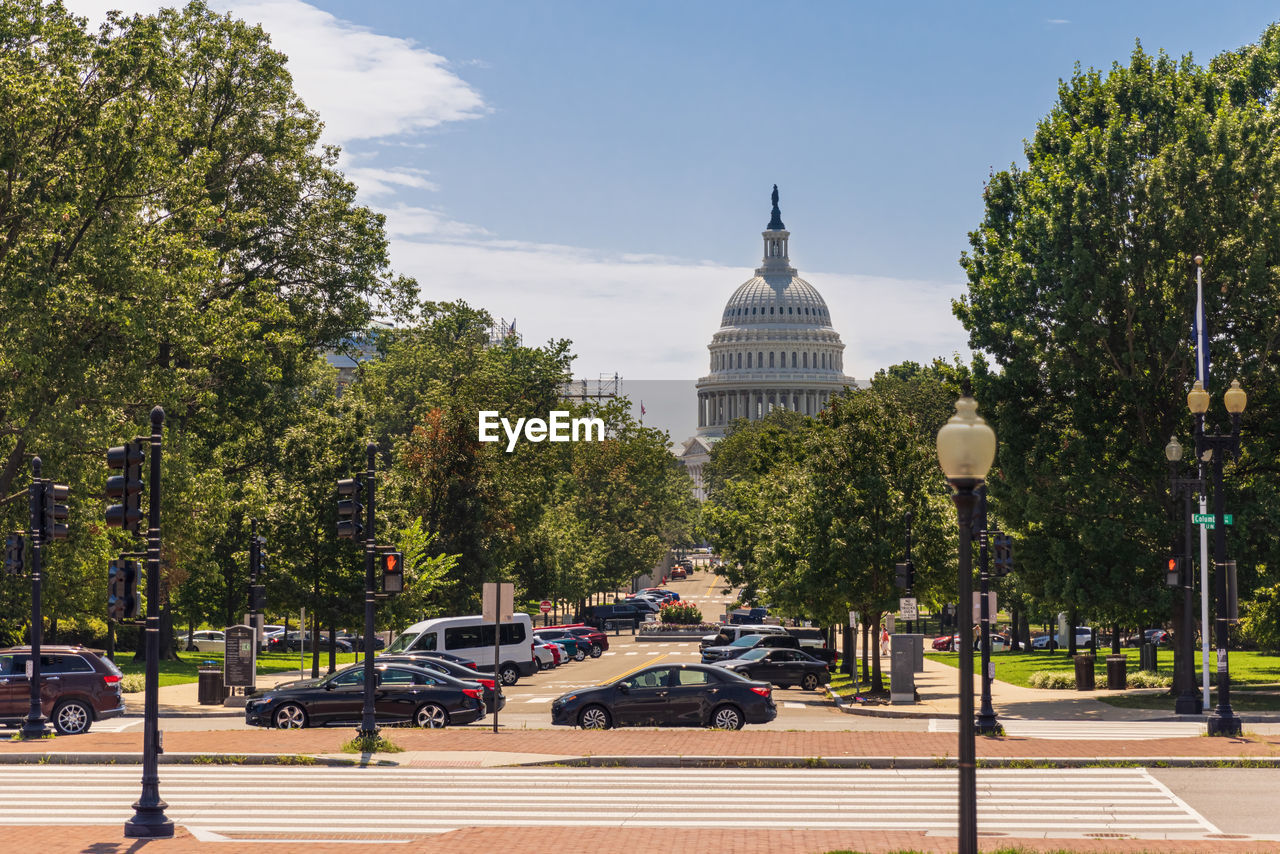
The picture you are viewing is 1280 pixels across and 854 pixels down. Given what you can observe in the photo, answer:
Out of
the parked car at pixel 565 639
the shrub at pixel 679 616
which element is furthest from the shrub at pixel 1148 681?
the shrub at pixel 679 616

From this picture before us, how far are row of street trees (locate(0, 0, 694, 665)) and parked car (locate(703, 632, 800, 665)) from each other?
9.87 metres

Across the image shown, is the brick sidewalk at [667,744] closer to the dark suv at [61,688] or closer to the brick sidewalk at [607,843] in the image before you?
the dark suv at [61,688]

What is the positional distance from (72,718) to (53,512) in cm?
503

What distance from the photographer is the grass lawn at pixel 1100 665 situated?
160ft

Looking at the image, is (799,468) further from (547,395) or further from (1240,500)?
(547,395)

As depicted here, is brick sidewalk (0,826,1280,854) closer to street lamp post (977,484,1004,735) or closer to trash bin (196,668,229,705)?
street lamp post (977,484,1004,735)

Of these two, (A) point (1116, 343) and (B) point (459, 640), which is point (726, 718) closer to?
(A) point (1116, 343)

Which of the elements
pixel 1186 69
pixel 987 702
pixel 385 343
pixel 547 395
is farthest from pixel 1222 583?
pixel 547 395

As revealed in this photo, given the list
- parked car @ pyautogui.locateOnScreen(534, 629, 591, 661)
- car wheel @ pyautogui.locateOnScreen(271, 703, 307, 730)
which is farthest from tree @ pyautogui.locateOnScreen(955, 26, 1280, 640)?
parked car @ pyautogui.locateOnScreen(534, 629, 591, 661)

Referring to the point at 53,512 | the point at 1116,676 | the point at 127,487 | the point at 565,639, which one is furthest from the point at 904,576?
the point at 565,639

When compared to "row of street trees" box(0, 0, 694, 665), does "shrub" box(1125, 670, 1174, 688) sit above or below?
below

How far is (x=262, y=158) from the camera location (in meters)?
54.3

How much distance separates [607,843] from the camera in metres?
17.0

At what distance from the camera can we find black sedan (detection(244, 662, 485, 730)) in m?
30.9
